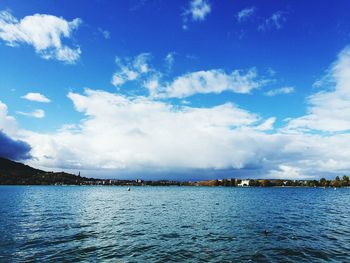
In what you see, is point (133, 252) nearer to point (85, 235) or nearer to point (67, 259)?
point (67, 259)

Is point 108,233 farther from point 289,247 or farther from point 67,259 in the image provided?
point 289,247

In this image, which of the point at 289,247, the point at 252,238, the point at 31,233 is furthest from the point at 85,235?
the point at 289,247

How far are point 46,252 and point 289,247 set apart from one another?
98.3ft

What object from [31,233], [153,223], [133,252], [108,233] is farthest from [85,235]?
[153,223]

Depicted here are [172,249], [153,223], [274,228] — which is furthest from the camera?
[153,223]

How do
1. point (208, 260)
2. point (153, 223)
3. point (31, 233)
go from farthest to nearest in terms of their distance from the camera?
point (153, 223) → point (31, 233) → point (208, 260)

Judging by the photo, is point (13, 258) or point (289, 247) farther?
point (289, 247)

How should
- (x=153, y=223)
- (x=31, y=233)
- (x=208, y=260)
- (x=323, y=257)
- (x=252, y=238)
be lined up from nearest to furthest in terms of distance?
(x=208, y=260) < (x=323, y=257) < (x=252, y=238) < (x=31, y=233) < (x=153, y=223)

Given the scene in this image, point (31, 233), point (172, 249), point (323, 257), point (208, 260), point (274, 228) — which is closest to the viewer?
point (208, 260)

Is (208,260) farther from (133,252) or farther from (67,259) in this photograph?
(67,259)

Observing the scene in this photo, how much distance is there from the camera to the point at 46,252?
113 feet

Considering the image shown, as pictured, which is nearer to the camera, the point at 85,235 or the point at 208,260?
the point at 208,260

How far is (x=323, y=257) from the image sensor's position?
3356cm

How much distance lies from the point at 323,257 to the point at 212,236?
614 inches
